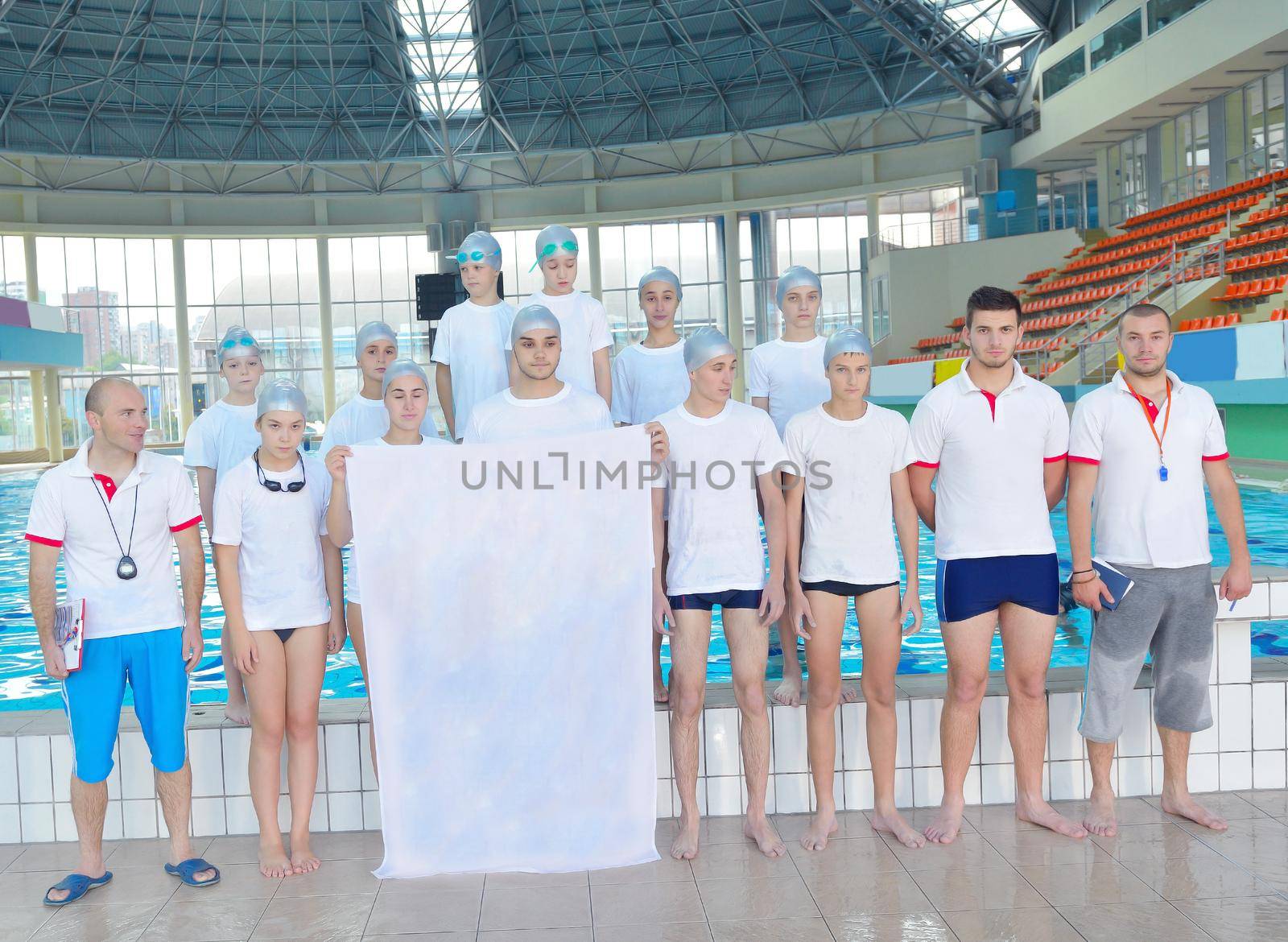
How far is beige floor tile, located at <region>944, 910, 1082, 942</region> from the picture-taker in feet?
9.48

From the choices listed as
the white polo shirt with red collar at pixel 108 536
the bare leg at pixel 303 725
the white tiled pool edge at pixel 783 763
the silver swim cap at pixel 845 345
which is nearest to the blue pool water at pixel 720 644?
the white tiled pool edge at pixel 783 763

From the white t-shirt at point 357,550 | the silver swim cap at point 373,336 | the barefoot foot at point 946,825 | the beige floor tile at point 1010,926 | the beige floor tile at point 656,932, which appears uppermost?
the silver swim cap at point 373,336

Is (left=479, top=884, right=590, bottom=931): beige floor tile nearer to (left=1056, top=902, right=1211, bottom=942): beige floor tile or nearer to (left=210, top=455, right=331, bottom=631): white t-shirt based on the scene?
(left=210, top=455, right=331, bottom=631): white t-shirt

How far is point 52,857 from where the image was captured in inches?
147

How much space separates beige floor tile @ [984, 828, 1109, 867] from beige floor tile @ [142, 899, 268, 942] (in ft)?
7.71

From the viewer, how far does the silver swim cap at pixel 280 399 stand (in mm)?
3500

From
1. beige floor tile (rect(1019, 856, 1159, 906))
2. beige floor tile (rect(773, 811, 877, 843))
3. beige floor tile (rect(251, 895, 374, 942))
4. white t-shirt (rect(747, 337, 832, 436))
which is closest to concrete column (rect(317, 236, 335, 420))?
white t-shirt (rect(747, 337, 832, 436))

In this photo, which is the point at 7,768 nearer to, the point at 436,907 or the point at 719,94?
the point at 436,907

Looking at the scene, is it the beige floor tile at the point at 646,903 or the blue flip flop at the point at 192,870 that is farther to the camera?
the blue flip flop at the point at 192,870

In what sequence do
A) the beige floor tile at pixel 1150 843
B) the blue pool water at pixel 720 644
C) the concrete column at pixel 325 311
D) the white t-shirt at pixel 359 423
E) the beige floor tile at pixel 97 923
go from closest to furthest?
the beige floor tile at pixel 97 923 → the beige floor tile at pixel 1150 843 → the white t-shirt at pixel 359 423 → the blue pool water at pixel 720 644 → the concrete column at pixel 325 311

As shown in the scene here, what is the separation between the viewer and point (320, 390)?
2875 cm

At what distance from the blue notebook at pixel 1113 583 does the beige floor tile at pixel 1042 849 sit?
0.79 m

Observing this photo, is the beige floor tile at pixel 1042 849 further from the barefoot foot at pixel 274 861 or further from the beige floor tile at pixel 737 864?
the barefoot foot at pixel 274 861

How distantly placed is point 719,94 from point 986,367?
2275 centimetres
